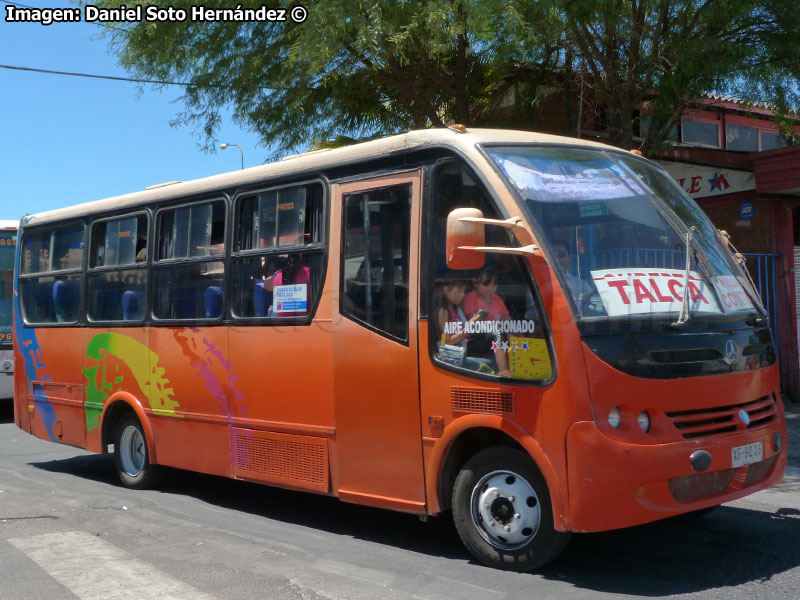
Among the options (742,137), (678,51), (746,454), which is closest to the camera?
(746,454)

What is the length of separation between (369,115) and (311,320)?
7.04 m

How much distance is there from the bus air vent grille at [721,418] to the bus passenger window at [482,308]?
32.9 inches

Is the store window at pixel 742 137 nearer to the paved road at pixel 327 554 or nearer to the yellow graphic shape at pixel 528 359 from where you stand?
the paved road at pixel 327 554

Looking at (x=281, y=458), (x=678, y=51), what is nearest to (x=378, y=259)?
(x=281, y=458)

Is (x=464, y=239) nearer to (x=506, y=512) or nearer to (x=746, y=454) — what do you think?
(x=506, y=512)

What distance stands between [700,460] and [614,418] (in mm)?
588

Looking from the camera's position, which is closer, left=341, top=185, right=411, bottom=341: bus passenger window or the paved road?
the paved road

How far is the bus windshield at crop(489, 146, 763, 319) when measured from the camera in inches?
208

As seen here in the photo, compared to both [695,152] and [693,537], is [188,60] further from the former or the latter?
[693,537]

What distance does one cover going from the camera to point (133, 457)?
360 inches

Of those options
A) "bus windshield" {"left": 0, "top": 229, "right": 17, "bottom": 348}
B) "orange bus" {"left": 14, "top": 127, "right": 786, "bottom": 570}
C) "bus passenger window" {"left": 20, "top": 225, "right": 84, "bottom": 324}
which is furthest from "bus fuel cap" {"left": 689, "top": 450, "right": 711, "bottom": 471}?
"bus windshield" {"left": 0, "top": 229, "right": 17, "bottom": 348}

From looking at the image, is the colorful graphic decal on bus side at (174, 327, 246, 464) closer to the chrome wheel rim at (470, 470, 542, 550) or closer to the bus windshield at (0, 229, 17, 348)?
the chrome wheel rim at (470, 470, 542, 550)

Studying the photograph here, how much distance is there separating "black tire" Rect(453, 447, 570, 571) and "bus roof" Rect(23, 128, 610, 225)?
1967mm

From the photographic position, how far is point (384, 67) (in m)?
11.6
